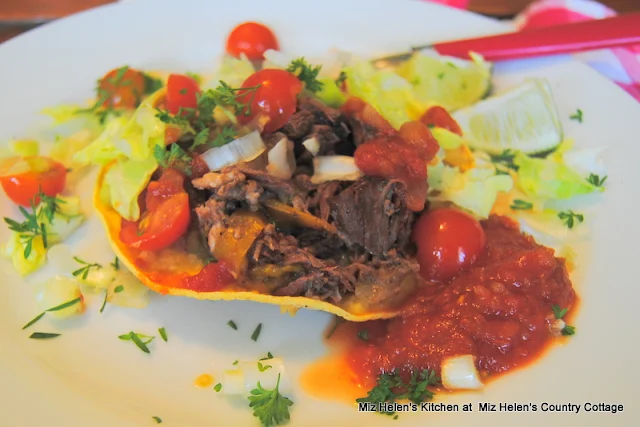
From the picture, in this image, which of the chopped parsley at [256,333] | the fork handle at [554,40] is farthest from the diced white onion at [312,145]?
the fork handle at [554,40]

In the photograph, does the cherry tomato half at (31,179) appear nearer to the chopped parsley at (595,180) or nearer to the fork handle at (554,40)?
the fork handle at (554,40)

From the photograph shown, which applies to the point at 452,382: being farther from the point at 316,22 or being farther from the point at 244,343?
the point at 316,22

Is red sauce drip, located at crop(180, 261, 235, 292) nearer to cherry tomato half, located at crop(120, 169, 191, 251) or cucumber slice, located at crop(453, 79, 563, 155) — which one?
cherry tomato half, located at crop(120, 169, 191, 251)

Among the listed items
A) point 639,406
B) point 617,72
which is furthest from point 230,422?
point 617,72

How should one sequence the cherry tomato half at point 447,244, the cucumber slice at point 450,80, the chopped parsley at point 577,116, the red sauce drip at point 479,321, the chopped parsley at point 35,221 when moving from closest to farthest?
the red sauce drip at point 479,321 → the cherry tomato half at point 447,244 → the chopped parsley at point 35,221 → the chopped parsley at point 577,116 → the cucumber slice at point 450,80

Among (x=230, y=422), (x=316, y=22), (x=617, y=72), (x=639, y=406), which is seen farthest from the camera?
(x=316, y=22)

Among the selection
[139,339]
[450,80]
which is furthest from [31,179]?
[450,80]
